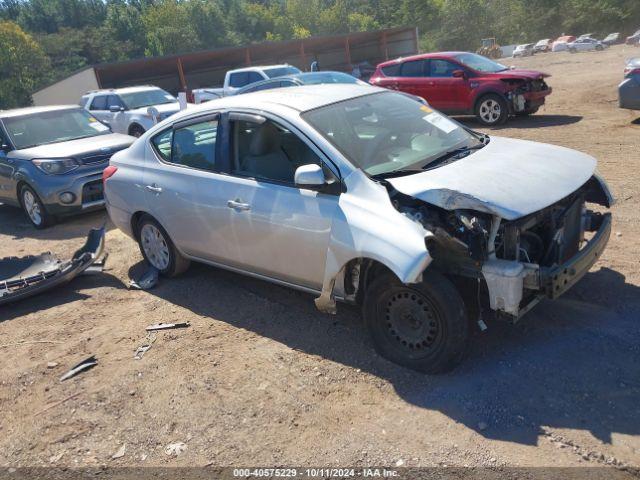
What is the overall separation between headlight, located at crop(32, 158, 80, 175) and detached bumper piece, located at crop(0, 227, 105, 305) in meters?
2.49

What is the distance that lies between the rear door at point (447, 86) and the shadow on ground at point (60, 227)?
27.0ft

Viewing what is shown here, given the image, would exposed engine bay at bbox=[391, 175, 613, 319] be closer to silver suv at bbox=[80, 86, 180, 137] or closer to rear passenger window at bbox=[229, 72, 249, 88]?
silver suv at bbox=[80, 86, 180, 137]

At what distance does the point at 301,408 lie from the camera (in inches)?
142

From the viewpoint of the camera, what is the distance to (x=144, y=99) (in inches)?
594

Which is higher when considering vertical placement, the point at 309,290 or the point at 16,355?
the point at 309,290

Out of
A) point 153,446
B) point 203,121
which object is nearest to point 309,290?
point 153,446

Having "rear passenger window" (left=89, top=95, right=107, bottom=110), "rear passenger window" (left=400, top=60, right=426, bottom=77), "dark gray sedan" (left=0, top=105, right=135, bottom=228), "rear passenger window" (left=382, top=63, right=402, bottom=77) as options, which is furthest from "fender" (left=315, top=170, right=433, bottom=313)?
"rear passenger window" (left=89, top=95, right=107, bottom=110)

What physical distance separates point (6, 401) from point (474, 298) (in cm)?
342

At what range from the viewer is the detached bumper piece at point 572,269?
11.5 ft

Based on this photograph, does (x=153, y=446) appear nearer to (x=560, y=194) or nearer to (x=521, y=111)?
(x=560, y=194)

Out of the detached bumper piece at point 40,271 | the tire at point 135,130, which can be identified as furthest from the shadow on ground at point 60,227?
the tire at point 135,130

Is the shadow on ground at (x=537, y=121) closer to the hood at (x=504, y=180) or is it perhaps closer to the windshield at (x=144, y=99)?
the windshield at (x=144, y=99)

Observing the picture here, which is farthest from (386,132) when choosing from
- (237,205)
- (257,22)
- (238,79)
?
(257,22)

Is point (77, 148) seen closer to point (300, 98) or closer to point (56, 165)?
point (56, 165)
